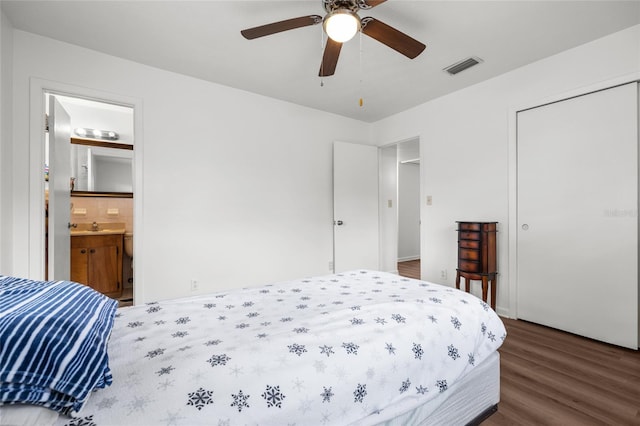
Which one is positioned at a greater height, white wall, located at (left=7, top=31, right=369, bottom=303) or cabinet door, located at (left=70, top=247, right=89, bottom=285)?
white wall, located at (left=7, top=31, right=369, bottom=303)

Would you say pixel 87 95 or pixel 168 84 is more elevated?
pixel 168 84

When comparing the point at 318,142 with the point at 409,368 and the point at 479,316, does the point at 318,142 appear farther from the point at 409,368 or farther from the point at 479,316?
the point at 409,368

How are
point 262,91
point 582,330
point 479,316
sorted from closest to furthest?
point 479,316, point 582,330, point 262,91

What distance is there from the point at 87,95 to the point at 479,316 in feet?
11.3

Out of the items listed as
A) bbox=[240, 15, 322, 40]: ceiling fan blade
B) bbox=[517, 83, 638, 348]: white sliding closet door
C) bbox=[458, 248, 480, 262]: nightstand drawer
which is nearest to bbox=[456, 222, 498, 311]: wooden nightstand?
bbox=[458, 248, 480, 262]: nightstand drawer

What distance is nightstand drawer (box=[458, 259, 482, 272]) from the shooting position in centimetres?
285

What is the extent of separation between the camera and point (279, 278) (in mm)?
3609

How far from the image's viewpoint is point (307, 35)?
7.59ft

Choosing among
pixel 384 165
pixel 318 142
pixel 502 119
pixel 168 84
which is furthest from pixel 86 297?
pixel 384 165

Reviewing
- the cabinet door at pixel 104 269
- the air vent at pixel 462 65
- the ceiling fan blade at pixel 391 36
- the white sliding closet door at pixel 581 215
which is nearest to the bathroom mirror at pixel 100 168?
the cabinet door at pixel 104 269

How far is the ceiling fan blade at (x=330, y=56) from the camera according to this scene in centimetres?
186

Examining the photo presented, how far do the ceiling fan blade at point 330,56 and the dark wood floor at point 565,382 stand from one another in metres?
2.33

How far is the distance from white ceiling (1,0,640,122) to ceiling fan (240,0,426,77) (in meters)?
0.35

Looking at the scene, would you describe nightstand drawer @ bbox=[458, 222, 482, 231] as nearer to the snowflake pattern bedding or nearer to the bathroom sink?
the snowflake pattern bedding
